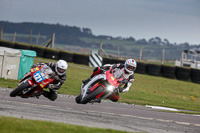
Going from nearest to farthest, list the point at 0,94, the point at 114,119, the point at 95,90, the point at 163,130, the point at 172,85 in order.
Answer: the point at 163,130 → the point at 114,119 → the point at 95,90 → the point at 0,94 → the point at 172,85

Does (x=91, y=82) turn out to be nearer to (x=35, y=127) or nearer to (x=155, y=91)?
(x=35, y=127)

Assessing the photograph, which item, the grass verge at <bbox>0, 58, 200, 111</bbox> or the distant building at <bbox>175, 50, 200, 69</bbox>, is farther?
the distant building at <bbox>175, 50, 200, 69</bbox>

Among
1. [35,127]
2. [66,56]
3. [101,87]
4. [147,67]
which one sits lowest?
[35,127]

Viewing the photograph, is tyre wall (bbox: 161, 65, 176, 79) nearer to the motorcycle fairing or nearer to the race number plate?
the motorcycle fairing

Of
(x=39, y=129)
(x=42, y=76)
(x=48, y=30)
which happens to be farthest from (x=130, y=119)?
(x=48, y=30)

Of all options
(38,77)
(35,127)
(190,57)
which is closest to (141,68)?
(190,57)

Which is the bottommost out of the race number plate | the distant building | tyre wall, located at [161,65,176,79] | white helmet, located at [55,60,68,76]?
the race number plate

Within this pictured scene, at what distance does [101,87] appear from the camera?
11.5 meters

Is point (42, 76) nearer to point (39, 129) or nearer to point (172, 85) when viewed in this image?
point (39, 129)

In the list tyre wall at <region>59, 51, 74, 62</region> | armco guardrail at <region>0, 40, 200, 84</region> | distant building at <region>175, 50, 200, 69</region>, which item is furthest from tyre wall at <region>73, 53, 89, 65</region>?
distant building at <region>175, 50, 200, 69</region>

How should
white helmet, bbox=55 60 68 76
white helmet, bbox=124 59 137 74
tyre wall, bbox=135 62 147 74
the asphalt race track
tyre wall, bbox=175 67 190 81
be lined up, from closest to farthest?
1. the asphalt race track
2. white helmet, bbox=55 60 68 76
3. white helmet, bbox=124 59 137 74
4. tyre wall, bbox=175 67 190 81
5. tyre wall, bbox=135 62 147 74

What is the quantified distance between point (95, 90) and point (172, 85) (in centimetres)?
1706

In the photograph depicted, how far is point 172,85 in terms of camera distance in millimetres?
27750

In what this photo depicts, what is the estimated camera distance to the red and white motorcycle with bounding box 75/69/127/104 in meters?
11.5
